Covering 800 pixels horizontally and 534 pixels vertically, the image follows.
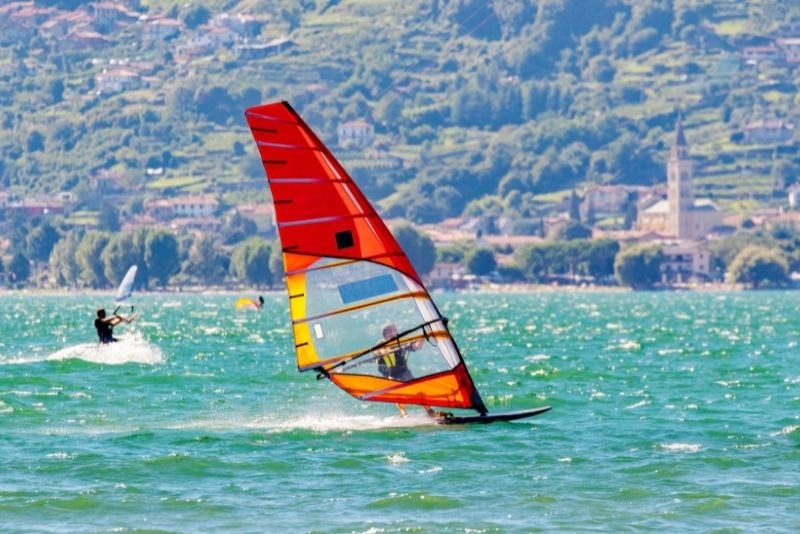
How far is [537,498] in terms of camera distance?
24969 millimetres

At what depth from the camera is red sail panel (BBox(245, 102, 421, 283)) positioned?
2845 cm

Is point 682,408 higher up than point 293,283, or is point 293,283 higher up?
point 293,283

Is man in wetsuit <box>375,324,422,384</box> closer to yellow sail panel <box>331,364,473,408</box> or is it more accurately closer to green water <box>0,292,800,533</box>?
yellow sail panel <box>331,364,473,408</box>

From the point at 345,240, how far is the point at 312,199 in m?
0.81

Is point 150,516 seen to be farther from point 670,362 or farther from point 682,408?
point 670,362

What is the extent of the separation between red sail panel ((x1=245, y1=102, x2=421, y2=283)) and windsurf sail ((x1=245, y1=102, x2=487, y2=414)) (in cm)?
1

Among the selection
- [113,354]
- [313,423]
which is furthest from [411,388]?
[113,354]

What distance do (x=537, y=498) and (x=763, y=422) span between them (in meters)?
9.35

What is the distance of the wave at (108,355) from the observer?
5181 centimetres

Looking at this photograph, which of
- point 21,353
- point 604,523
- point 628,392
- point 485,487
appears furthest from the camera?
point 21,353

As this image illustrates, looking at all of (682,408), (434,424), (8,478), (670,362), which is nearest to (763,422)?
(682,408)

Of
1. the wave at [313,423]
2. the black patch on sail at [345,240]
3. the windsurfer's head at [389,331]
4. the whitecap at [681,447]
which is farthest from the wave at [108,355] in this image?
the whitecap at [681,447]

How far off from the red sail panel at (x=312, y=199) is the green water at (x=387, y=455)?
8.88ft

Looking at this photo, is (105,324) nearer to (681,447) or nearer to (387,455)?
(387,455)
